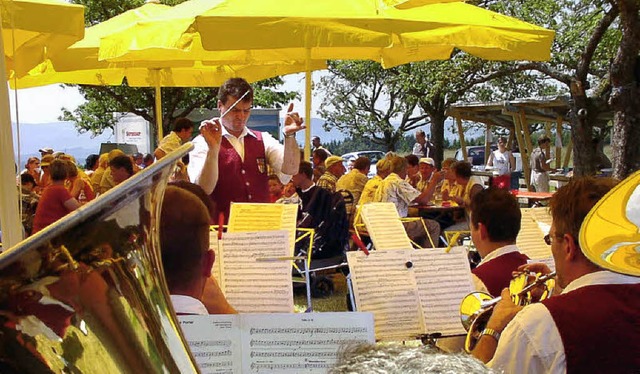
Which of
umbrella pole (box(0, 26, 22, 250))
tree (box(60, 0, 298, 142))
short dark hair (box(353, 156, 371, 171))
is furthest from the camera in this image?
tree (box(60, 0, 298, 142))

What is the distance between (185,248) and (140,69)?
7.15 metres

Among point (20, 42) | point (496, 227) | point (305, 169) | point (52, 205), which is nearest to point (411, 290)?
point (496, 227)

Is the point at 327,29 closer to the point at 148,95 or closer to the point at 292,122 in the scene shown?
the point at 292,122

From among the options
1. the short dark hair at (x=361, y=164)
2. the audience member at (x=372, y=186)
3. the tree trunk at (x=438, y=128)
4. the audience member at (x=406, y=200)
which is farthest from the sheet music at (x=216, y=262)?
the tree trunk at (x=438, y=128)

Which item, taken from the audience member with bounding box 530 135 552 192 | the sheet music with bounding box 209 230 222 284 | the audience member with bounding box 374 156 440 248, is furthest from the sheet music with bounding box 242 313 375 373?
the audience member with bounding box 530 135 552 192

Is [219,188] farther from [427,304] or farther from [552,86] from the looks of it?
[552,86]

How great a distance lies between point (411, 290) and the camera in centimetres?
265

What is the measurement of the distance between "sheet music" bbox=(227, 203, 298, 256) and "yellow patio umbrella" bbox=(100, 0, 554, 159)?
6.23 ft

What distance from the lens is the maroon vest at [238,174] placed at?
12.2 feet

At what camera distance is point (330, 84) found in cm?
3406

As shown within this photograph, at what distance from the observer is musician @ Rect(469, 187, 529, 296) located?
2992mm

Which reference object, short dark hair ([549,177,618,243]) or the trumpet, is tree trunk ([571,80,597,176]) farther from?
short dark hair ([549,177,618,243])

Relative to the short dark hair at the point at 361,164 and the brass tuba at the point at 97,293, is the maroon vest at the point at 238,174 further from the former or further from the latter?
the short dark hair at the point at 361,164

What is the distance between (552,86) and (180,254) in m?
30.8
